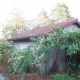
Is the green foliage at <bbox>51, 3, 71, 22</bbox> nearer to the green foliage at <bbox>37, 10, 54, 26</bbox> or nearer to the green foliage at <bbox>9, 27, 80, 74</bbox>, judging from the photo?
the green foliage at <bbox>37, 10, 54, 26</bbox>

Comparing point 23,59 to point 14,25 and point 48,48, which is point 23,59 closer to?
point 48,48

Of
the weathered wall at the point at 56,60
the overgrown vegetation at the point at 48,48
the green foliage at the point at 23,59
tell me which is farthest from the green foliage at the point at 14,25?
the green foliage at the point at 23,59

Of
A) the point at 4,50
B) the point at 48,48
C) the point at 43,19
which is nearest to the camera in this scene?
the point at 48,48

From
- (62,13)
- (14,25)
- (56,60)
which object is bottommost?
(56,60)

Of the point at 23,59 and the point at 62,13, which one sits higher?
the point at 62,13

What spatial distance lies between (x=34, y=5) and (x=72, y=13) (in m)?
8.53

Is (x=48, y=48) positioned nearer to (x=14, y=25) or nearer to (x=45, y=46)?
(x=45, y=46)

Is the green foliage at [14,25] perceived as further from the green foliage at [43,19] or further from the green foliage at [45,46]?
the green foliage at [45,46]

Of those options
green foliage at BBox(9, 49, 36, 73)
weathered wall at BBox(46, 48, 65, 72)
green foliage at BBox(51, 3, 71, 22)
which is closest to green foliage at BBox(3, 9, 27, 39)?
green foliage at BBox(51, 3, 71, 22)

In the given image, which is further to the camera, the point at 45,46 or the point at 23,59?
the point at 23,59

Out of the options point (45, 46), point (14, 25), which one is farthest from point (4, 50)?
point (14, 25)

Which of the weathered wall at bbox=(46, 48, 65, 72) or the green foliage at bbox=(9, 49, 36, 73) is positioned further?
the weathered wall at bbox=(46, 48, 65, 72)

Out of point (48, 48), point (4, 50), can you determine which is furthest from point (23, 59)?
point (4, 50)

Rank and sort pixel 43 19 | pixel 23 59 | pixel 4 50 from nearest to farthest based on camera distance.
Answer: pixel 23 59 → pixel 4 50 → pixel 43 19
